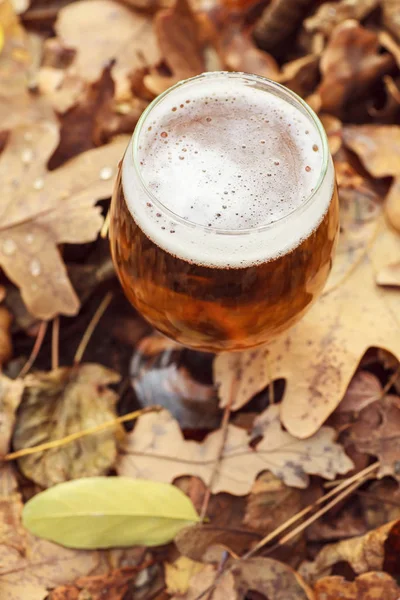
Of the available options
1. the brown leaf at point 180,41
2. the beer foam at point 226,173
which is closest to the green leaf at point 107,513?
the beer foam at point 226,173

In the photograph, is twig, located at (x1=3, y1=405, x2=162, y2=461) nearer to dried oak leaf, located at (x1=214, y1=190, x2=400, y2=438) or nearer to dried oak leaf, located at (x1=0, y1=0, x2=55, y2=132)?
dried oak leaf, located at (x1=214, y1=190, x2=400, y2=438)

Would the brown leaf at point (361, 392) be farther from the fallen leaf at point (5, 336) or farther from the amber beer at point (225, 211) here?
the fallen leaf at point (5, 336)

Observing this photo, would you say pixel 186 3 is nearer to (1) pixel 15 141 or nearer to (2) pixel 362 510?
(1) pixel 15 141

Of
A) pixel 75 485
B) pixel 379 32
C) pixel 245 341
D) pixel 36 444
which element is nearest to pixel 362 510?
pixel 245 341

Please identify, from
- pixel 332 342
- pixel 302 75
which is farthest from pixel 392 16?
pixel 332 342

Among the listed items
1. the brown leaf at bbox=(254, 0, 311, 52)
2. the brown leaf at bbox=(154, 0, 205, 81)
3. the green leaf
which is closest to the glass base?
the green leaf
